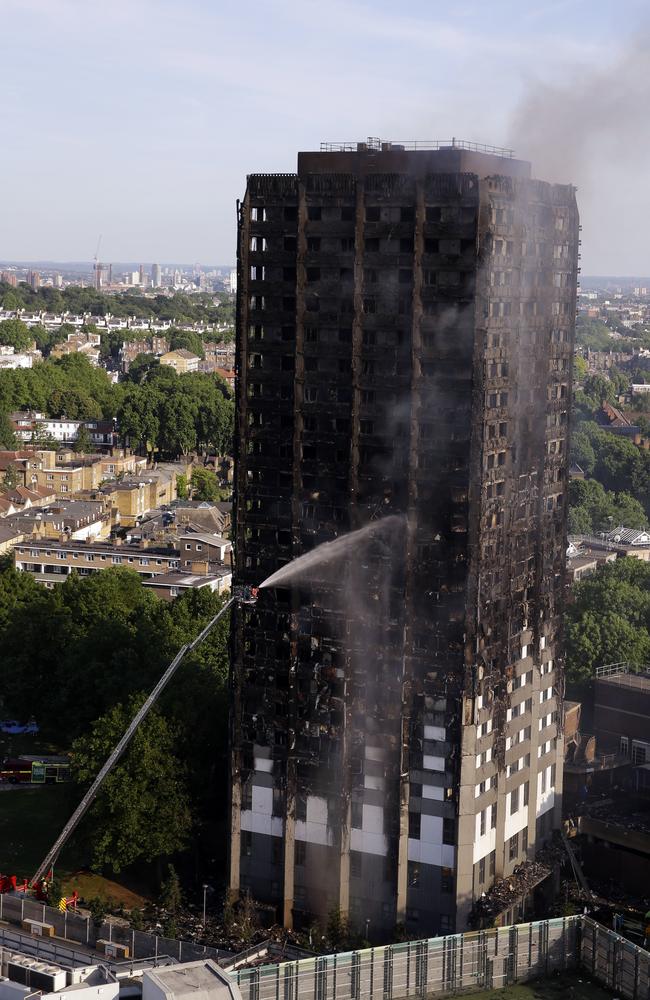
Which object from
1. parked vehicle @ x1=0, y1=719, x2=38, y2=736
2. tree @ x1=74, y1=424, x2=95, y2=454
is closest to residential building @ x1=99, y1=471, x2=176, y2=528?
tree @ x1=74, y1=424, x2=95, y2=454

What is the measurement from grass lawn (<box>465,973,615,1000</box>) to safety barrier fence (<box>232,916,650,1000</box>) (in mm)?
216

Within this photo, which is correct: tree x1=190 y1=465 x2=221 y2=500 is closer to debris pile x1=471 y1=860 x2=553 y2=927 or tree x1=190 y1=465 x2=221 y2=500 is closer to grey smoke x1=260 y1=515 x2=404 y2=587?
grey smoke x1=260 y1=515 x2=404 y2=587

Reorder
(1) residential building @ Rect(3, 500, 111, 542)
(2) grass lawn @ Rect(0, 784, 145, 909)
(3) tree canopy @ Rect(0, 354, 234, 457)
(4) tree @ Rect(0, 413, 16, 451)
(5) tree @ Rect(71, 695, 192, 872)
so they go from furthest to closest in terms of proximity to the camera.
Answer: (3) tree canopy @ Rect(0, 354, 234, 457) < (4) tree @ Rect(0, 413, 16, 451) < (1) residential building @ Rect(3, 500, 111, 542) < (2) grass lawn @ Rect(0, 784, 145, 909) < (5) tree @ Rect(71, 695, 192, 872)

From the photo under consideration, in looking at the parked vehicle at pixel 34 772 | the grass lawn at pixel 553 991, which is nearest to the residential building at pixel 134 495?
the parked vehicle at pixel 34 772

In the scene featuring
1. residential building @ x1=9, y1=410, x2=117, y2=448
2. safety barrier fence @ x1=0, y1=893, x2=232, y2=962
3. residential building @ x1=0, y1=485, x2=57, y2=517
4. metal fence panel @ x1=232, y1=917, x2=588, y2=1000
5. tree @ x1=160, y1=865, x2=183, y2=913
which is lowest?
tree @ x1=160, y1=865, x2=183, y2=913

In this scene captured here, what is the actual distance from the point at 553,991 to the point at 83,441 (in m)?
96.1

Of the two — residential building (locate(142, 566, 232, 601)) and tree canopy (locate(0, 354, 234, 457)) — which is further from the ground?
tree canopy (locate(0, 354, 234, 457))

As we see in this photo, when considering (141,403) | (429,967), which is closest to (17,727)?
(429,967)

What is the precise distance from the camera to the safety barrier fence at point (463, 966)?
36781mm

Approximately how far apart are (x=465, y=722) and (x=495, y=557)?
16.0 feet

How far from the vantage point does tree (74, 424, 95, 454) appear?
128 metres

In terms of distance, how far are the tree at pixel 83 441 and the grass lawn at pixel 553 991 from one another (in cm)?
9211

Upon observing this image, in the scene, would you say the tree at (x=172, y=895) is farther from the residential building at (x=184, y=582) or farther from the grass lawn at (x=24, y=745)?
the residential building at (x=184, y=582)

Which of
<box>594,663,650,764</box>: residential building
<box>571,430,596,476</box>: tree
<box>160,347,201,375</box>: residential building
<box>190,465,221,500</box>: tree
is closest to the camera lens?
<box>594,663,650,764</box>: residential building
